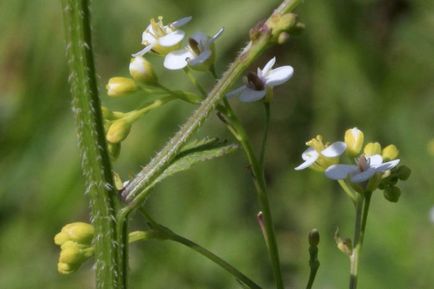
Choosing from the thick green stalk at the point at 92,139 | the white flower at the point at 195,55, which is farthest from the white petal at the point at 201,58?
the thick green stalk at the point at 92,139

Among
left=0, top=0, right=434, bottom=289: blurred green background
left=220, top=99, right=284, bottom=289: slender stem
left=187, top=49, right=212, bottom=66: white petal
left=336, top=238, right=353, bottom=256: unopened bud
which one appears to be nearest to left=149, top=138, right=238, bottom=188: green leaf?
left=220, top=99, right=284, bottom=289: slender stem

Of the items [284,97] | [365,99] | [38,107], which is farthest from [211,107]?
[284,97]

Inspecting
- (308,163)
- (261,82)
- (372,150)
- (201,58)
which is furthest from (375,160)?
(201,58)

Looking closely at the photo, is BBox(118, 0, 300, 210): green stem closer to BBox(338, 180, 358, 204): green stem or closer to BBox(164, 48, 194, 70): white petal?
BBox(164, 48, 194, 70): white petal

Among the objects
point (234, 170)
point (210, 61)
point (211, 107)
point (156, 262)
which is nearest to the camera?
point (211, 107)

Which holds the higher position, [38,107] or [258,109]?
[38,107]

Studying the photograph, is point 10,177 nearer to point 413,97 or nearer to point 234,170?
point 234,170
